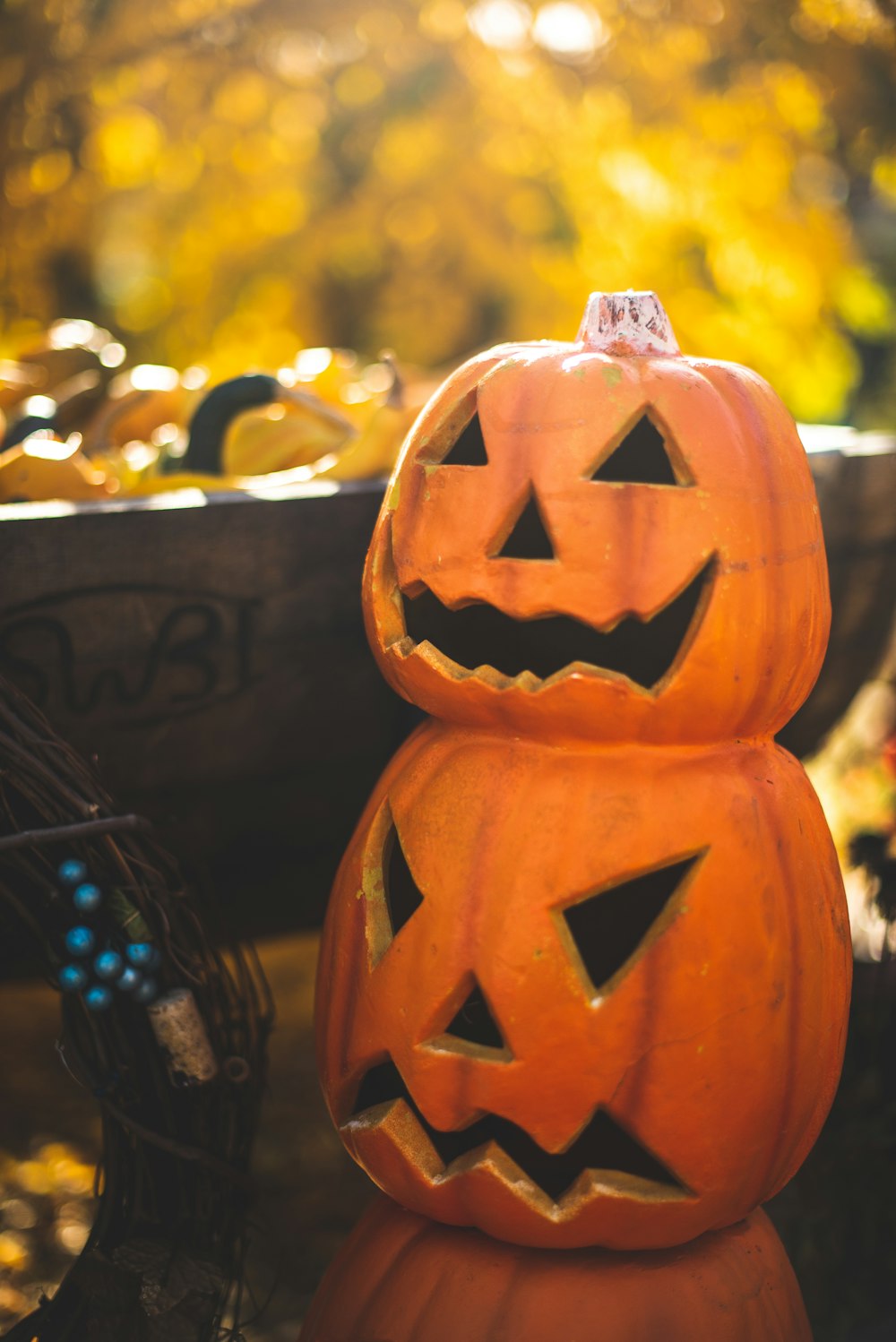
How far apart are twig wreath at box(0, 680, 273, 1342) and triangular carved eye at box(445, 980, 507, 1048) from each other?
13.4 inches

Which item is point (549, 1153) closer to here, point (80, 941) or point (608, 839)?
point (608, 839)

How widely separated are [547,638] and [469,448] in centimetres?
31

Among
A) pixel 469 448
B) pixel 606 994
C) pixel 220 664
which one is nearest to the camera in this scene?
pixel 606 994

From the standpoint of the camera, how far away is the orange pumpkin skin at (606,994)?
1529 millimetres

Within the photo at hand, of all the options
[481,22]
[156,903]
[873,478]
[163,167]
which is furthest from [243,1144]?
[481,22]

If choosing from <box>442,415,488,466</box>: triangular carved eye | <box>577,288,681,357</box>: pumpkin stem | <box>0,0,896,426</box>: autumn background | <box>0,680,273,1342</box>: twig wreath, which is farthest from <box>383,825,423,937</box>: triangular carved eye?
<box>0,0,896,426</box>: autumn background

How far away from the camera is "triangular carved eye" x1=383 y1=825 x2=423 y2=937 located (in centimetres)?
174

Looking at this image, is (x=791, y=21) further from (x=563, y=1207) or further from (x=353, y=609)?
(x=563, y=1207)

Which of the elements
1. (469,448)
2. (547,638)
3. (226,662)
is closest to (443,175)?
(226,662)

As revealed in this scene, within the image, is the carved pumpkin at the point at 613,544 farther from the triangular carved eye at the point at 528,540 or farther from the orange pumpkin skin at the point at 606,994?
the orange pumpkin skin at the point at 606,994

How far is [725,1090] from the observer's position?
1546mm

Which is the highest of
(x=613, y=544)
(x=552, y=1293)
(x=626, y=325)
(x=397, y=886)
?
(x=626, y=325)

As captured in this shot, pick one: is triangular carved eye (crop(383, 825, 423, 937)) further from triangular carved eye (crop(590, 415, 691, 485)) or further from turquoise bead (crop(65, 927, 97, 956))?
triangular carved eye (crop(590, 415, 691, 485))

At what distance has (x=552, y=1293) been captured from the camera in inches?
61.1
